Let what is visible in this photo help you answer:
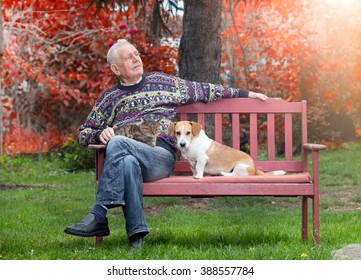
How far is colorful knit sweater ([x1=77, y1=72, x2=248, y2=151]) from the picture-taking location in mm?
5039

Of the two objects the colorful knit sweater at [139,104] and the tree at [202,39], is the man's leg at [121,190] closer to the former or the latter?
the colorful knit sweater at [139,104]

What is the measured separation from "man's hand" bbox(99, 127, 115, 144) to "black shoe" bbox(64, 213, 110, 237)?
1.82 ft

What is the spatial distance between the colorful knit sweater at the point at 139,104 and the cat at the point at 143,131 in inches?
2.3

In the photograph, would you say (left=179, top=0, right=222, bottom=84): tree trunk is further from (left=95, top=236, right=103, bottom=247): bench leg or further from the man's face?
(left=95, top=236, right=103, bottom=247): bench leg

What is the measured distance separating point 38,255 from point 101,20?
8755 mm

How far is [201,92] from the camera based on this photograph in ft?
17.3

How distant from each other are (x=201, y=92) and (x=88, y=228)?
140cm

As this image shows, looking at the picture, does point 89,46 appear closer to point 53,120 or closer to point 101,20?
point 101,20

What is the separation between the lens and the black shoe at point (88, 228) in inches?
173

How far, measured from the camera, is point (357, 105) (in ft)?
48.2

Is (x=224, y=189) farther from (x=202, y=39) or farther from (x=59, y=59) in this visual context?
(x=59, y=59)

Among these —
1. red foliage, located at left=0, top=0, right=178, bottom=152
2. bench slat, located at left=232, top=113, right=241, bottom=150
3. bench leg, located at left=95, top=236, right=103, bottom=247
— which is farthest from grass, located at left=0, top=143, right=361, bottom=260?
red foliage, located at left=0, top=0, right=178, bottom=152

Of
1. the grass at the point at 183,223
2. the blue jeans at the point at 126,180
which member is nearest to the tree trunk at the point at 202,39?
the grass at the point at 183,223

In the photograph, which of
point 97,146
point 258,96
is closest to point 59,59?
point 258,96
